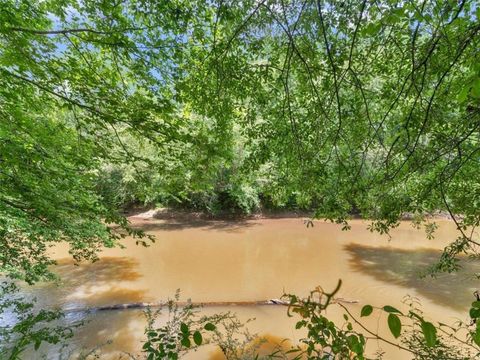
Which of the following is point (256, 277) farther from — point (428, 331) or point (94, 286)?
point (428, 331)

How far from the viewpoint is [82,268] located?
730 cm

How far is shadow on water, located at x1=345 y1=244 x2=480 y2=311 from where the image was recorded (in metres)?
5.93

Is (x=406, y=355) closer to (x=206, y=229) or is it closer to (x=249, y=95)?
(x=249, y=95)

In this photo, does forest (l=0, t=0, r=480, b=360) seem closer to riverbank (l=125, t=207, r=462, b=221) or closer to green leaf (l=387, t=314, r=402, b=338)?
green leaf (l=387, t=314, r=402, b=338)

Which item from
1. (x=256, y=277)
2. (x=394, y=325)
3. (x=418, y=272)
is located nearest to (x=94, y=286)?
(x=256, y=277)

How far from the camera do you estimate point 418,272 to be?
7105 mm

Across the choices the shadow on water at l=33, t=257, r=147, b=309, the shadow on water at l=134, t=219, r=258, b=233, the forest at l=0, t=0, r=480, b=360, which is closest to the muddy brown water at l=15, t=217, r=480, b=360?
the shadow on water at l=33, t=257, r=147, b=309

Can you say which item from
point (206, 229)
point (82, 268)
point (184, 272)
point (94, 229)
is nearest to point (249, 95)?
point (94, 229)

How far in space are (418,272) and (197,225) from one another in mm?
7887

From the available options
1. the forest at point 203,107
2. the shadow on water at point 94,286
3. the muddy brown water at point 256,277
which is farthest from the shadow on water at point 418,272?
the shadow on water at point 94,286

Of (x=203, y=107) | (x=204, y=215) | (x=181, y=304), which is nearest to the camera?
(x=203, y=107)

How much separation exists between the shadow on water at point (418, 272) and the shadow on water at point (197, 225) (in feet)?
14.7

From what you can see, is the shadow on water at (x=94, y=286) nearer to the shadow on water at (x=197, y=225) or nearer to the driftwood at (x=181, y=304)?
the driftwood at (x=181, y=304)

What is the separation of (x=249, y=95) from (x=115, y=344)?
3.97 meters
